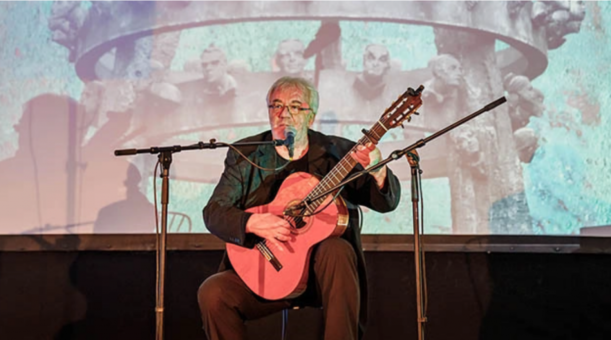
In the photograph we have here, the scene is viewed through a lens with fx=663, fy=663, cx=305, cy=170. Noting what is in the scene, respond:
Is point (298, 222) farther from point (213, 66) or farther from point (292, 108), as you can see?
point (213, 66)

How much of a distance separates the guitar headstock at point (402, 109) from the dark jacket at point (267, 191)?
0.91 ft

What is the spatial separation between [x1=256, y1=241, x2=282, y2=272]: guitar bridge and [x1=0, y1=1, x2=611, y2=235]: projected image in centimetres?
105

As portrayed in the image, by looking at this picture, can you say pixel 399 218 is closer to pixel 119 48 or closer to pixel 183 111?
pixel 183 111

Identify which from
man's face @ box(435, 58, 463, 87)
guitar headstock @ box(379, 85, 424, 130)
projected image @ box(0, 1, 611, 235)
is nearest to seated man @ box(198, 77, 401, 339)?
guitar headstock @ box(379, 85, 424, 130)

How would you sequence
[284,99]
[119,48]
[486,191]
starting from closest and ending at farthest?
[284,99] < [486,191] < [119,48]

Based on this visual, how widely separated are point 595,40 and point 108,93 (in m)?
2.81

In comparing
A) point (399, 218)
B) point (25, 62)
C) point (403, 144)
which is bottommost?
point (399, 218)

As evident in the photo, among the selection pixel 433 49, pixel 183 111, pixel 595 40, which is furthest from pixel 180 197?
pixel 595 40

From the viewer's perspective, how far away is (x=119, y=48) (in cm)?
388

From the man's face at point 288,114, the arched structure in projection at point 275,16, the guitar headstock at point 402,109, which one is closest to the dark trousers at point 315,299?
the guitar headstock at point 402,109

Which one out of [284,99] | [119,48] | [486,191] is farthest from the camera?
[119,48]

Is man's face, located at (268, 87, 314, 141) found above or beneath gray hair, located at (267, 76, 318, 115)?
beneath

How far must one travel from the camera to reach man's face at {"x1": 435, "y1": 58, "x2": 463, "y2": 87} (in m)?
3.77

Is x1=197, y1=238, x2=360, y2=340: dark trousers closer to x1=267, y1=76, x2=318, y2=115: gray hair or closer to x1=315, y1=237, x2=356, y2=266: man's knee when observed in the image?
x1=315, y1=237, x2=356, y2=266: man's knee
